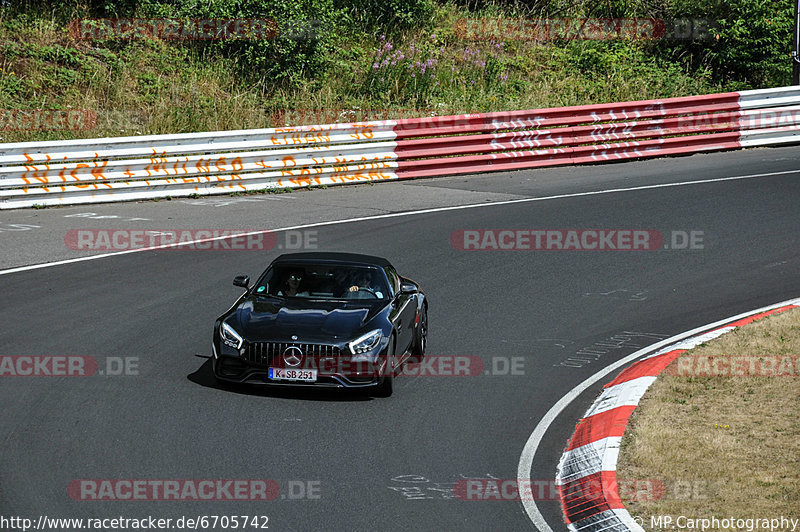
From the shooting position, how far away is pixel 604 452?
862 cm

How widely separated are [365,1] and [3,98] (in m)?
11.4

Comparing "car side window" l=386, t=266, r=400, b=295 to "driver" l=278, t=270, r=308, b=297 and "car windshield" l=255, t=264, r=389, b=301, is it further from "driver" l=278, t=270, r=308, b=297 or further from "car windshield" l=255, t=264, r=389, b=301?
"driver" l=278, t=270, r=308, b=297

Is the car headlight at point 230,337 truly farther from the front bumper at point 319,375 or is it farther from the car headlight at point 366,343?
the car headlight at point 366,343

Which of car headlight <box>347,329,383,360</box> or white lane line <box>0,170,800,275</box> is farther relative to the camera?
white lane line <box>0,170,800,275</box>

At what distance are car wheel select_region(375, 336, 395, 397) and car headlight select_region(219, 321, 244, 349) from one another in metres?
1.39

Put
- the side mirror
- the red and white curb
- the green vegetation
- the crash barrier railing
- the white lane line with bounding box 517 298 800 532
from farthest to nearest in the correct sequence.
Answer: the green vegetation, the crash barrier railing, the side mirror, the white lane line with bounding box 517 298 800 532, the red and white curb

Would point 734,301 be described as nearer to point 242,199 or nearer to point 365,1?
point 242,199

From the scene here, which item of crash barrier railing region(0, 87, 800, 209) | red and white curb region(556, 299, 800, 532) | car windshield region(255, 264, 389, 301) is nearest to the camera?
red and white curb region(556, 299, 800, 532)

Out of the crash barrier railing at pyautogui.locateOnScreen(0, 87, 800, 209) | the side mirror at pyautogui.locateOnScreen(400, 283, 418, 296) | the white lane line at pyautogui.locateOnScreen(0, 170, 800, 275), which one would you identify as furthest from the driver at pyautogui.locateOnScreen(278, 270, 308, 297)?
the crash barrier railing at pyautogui.locateOnScreen(0, 87, 800, 209)

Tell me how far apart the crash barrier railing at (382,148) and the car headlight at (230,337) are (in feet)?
32.6

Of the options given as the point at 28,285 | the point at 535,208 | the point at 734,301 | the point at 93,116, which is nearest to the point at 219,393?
the point at 28,285

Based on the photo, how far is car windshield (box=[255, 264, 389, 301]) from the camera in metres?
11.0

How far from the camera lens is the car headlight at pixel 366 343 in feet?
32.5

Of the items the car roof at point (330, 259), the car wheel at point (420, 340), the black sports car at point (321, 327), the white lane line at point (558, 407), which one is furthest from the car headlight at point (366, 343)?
the white lane line at point (558, 407)
